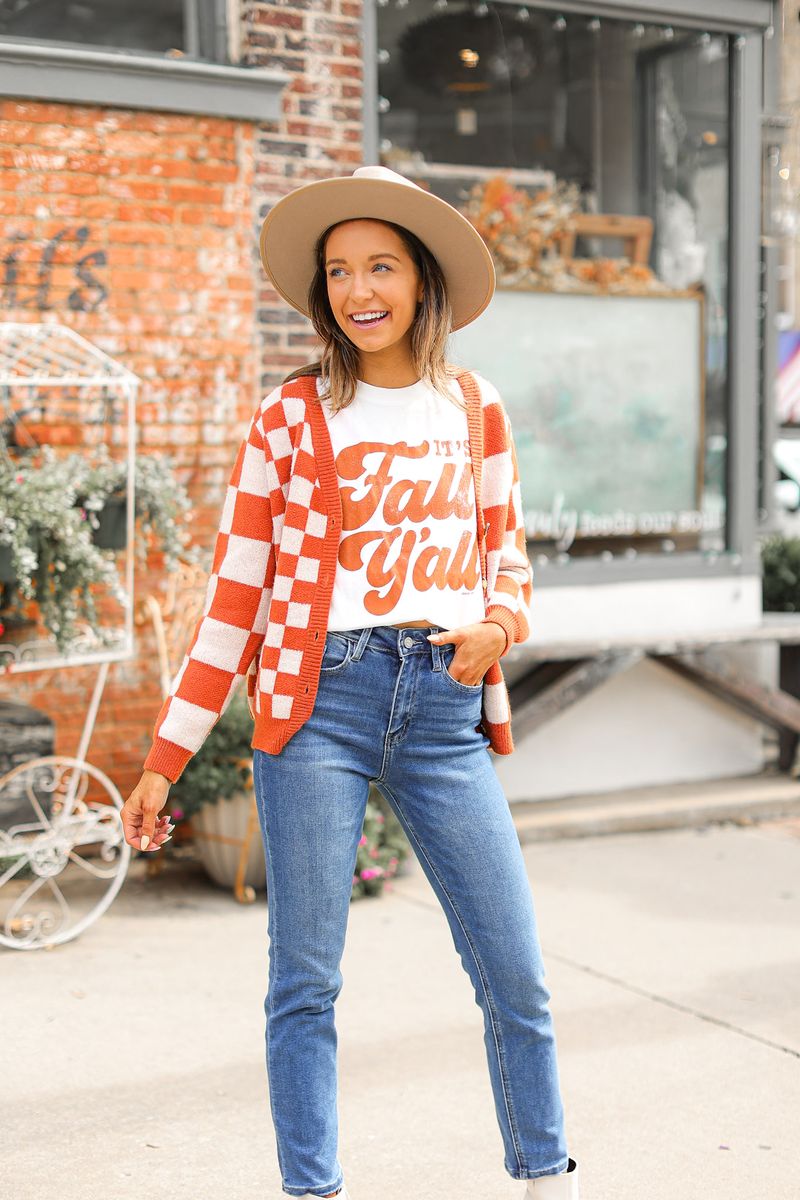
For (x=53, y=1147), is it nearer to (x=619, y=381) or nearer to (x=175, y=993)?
(x=175, y=993)

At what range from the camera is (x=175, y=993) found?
431cm

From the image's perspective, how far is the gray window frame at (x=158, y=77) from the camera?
5191 millimetres

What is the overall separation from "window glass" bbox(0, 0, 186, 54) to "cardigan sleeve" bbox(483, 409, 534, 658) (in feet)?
16.6

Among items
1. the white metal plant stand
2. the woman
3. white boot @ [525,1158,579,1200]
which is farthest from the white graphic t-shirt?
the white metal plant stand

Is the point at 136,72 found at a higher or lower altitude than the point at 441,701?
higher

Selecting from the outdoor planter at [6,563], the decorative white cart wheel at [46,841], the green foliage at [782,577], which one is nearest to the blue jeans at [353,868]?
the outdoor planter at [6,563]

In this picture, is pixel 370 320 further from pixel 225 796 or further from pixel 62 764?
pixel 225 796

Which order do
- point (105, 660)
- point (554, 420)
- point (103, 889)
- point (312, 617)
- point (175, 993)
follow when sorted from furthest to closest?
point (554, 420), point (103, 889), point (105, 660), point (175, 993), point (312, 617)

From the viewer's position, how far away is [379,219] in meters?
2.65

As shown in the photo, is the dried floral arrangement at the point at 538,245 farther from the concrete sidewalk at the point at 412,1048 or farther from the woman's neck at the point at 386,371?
the woman's neck at the point at 386,371

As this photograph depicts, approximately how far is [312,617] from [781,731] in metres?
4.96

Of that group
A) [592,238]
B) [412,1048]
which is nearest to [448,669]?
[412,1048]

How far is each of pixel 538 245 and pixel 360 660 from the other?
14.6 ft

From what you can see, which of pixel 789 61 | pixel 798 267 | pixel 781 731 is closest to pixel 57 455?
pixel 781 731
